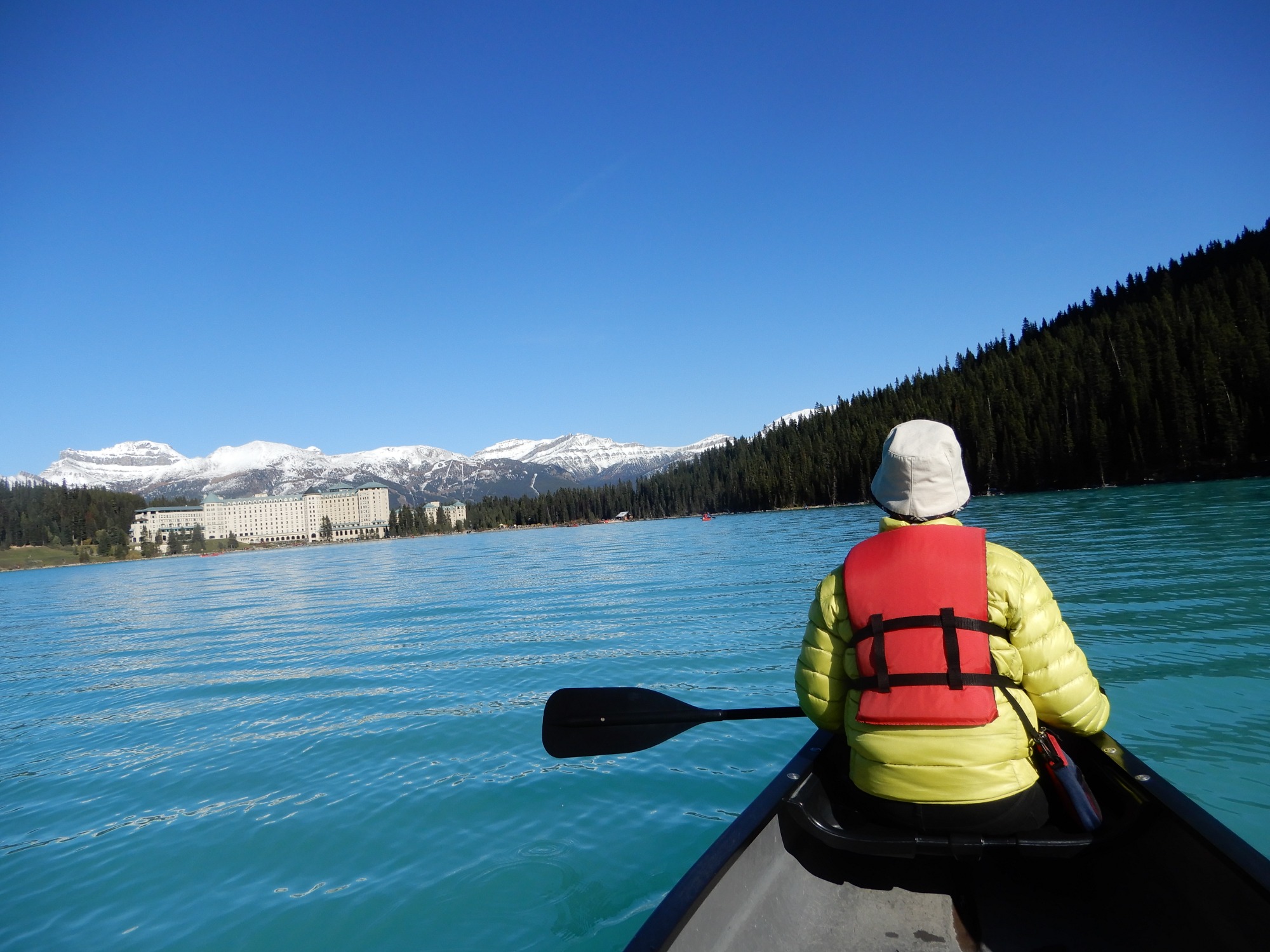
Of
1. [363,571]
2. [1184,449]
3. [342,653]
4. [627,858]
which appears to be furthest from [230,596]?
[1184,449]

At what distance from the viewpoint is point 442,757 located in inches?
361

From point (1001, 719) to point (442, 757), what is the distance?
7727 mm

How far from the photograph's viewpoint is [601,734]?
218 inches

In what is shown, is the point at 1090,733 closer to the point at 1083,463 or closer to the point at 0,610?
the point at 0,610

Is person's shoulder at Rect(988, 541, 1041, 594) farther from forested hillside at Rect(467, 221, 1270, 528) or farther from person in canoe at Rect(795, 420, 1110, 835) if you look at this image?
forested hillside at Rect(467, 221, 1270, 528)

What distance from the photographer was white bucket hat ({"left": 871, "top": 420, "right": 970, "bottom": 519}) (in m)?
3.58

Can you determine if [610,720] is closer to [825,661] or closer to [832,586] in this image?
[825,661]

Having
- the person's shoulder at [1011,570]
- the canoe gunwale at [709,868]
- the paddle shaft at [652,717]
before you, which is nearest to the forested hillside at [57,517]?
the paddle shaft at [652,717]

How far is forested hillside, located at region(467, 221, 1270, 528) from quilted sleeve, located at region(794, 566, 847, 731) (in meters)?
62.2

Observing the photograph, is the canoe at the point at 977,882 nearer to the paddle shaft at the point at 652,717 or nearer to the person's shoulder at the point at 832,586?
the paddle shaft at the point at 652,717

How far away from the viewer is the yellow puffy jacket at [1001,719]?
3.37 meters

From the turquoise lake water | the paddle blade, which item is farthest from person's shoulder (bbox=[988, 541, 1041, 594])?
the turquoise lake water

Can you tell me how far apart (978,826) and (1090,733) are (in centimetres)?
85

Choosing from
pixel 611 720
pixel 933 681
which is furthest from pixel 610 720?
pixel 933 681
